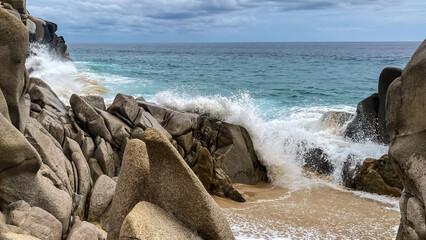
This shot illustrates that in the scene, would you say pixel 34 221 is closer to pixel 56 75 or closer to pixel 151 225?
pixel 151 225

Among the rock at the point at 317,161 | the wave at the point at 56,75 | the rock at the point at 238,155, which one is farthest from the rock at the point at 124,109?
the wave at the point at 56,75

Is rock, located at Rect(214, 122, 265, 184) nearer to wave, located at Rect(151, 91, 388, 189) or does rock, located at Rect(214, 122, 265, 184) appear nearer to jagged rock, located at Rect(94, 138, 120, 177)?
wave, located at Rect(151, 91, 388, 189)

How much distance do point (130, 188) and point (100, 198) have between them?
10.7ft

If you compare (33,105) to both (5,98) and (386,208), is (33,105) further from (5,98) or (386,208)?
(386,208)

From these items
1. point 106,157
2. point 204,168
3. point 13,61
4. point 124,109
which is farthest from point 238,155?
point 13,61

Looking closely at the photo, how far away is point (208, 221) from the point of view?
12.8 ft

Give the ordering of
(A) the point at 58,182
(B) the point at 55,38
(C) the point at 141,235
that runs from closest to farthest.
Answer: (C) the point at 141,235, (A) the point at 58,182, (B) the point at 55,38

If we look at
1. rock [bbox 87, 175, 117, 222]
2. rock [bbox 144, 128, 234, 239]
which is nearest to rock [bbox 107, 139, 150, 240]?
rock [bbox 144, 128, 234, 239]

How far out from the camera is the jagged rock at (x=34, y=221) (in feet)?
15.5

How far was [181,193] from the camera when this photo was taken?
394 cm

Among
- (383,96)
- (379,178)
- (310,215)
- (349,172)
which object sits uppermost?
(383,96)

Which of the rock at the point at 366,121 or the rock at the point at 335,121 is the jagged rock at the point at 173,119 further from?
the rock at the point at 335,121

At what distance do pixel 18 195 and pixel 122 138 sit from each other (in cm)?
443

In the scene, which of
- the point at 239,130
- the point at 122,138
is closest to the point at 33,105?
the point at 122,138
